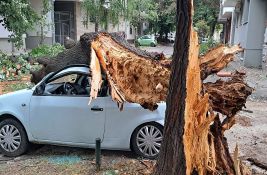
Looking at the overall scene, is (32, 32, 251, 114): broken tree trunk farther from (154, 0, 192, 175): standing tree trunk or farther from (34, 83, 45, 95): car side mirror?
(34, 83, 45, 95): car side mirror

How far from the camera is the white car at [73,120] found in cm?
545

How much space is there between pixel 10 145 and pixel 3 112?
0.54 m

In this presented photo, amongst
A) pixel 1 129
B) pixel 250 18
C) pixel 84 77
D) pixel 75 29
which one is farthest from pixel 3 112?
pixel 75 29

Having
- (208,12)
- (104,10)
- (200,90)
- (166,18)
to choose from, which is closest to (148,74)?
(200,90)

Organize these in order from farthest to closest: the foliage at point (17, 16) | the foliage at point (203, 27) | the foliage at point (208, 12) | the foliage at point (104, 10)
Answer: the foliage at point (208, 12)
the foliage at point (203, 27)
the foliage at point (104, 10)
the foliage at point (17, 16)

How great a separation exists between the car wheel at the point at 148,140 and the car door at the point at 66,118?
1.78ft

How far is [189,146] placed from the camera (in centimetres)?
366

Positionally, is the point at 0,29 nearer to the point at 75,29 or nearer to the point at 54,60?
the point at 54,60

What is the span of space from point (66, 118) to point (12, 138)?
3.25ft

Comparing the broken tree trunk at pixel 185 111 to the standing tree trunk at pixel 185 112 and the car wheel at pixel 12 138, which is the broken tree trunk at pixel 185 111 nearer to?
the standing tree trunk at pixel 185 112

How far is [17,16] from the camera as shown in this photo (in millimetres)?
14297

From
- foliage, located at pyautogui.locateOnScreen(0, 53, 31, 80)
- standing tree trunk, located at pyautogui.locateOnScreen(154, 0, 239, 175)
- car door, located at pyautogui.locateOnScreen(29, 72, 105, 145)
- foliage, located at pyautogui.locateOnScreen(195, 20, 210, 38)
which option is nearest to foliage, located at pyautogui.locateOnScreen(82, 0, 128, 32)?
foliage, located at pyautogui.locateOnScreen(0, 53, 31, 80)

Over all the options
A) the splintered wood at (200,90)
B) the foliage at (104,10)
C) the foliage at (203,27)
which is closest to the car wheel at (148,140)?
the splintered wood at (200,90)

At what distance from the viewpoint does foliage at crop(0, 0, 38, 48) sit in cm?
1396
